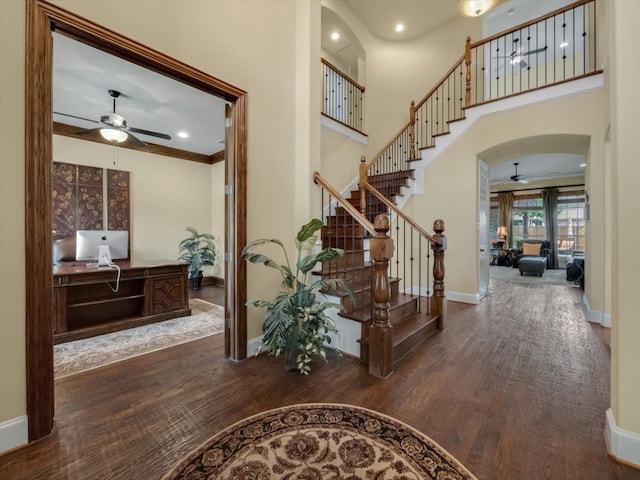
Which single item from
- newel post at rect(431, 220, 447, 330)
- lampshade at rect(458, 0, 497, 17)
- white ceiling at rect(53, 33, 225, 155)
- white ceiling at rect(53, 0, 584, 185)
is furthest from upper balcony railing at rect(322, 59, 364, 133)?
newel post at rect(431, 220, 447, 330)

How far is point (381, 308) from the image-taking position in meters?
2.30

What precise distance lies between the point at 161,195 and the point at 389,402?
5.96 m

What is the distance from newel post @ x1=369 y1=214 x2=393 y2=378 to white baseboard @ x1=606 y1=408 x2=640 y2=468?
50.5 inches

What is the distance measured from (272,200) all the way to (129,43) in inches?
61.0

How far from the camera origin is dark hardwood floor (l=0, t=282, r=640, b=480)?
140 centimetres

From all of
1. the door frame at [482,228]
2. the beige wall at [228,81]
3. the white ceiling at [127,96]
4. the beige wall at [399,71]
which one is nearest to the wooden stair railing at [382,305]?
the beige wall at [228,81]

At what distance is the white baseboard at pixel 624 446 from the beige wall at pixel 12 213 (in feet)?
10.4

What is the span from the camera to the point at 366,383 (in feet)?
7.07

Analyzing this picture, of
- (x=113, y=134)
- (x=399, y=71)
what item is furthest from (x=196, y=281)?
(x=399, y=71)

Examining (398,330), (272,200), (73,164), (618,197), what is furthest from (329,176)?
(73,164)

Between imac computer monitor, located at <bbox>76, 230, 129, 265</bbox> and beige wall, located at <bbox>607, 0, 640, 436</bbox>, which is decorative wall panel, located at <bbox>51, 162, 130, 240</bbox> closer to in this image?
imac computer monitor, located at <bbox>76, 230, 129, 265</bbox>

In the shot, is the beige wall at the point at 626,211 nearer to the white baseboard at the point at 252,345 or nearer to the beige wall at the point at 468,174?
the white baseboard at the point at 252,345

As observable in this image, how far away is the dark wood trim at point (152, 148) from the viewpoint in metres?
4.69

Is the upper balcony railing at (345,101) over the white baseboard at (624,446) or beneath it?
over
